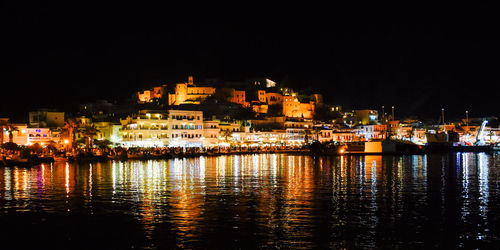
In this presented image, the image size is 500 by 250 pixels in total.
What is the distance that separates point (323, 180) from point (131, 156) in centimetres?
3902

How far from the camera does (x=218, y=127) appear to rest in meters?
88.4

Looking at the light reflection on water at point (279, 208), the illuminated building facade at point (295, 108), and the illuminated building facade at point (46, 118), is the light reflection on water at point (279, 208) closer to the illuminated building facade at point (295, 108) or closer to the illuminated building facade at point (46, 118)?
the illuminated building facade at point (46, 118)

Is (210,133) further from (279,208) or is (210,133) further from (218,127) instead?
(279,208)

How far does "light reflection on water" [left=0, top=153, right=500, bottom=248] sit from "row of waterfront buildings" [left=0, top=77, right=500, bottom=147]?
4316 centimetres

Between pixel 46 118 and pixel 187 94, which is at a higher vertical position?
pixel 187 94

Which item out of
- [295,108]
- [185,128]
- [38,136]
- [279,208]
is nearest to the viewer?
[279,208]

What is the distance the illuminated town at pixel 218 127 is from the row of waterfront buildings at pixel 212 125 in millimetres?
165

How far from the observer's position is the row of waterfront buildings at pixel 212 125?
254ft

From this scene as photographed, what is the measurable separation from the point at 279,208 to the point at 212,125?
66518mm

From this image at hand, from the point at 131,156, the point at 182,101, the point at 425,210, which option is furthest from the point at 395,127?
the point at 425,210

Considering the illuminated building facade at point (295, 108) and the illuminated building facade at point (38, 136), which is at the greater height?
the illuminated building facade at point (295, 108)

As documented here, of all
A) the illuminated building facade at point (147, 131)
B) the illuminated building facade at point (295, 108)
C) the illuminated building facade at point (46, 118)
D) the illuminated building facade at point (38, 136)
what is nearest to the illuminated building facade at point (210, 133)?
the illuminated building facade at point (147, 131)

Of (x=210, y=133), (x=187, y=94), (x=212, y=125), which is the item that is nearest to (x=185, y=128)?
(x=210, y=133)

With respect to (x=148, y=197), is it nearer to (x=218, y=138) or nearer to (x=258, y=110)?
(x=218, y=138)
